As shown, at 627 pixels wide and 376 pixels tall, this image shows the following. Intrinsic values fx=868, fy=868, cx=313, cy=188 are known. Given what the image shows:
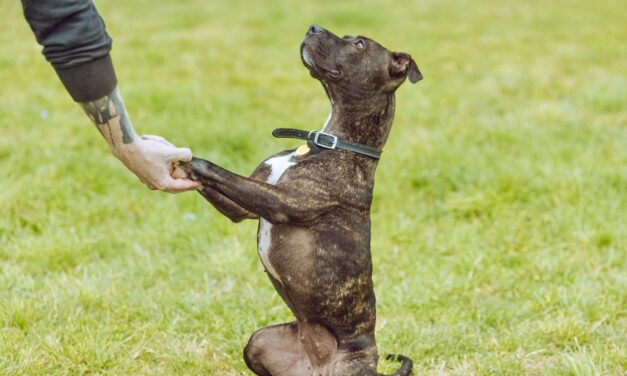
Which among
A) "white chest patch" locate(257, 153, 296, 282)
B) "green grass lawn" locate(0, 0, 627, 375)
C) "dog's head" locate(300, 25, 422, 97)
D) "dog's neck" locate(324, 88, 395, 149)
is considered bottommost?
"green grass lawn" locate(0, 0, 627, 375)

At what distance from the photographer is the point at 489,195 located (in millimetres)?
5930

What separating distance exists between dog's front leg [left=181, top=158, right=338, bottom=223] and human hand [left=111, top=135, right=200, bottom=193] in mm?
44

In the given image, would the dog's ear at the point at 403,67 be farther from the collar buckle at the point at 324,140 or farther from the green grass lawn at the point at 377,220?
the green grass lawn at the point at 377,220

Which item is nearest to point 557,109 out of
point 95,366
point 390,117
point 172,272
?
point 172,272

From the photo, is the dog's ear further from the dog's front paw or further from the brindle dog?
the dog's front paw

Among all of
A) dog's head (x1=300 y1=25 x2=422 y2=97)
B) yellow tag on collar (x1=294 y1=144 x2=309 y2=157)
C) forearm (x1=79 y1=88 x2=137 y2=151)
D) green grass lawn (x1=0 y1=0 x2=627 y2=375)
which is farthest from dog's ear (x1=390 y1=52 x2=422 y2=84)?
green grass lawn (x1=0 y1=0 x2=627 y2=375)

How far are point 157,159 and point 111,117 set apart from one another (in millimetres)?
225

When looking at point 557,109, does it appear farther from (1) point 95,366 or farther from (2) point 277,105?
(1) point 95,366

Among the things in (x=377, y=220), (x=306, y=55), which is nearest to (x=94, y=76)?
(x=306, y=55)

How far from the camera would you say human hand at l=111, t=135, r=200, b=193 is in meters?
3.13

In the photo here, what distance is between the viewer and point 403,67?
134 inches

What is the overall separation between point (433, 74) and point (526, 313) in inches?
196

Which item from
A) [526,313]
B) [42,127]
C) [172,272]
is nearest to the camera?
[526,313]

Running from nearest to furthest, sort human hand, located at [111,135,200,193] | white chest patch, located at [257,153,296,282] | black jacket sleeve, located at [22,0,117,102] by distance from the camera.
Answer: black jacket sleeve, located at [22,0,117,102] < human hand, located at [111,135,200,193] < white chest patch, located at [257,153,296,282]
